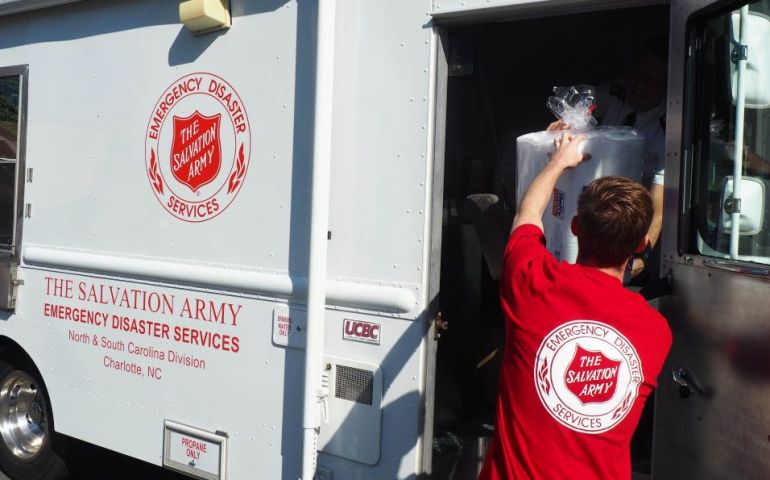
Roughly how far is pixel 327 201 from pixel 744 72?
4.86 feet

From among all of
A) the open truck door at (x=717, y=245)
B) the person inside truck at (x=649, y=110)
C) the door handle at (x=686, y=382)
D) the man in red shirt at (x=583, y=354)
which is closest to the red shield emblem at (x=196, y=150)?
the person inside truck at (x=649, y=110)

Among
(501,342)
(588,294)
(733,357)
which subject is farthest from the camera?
(501,342)

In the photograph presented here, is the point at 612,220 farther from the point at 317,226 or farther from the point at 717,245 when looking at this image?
the point at 317,226

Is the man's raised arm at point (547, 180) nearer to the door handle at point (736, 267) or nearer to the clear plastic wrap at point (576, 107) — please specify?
the clear plastic wrap at point (576, 107)

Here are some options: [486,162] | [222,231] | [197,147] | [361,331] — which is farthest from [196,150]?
[486,162]

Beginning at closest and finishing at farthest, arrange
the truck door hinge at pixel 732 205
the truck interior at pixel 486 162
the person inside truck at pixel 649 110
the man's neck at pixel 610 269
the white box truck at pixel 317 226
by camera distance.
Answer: the man's neck at pixel 610 269 → the truck door hinge at pixel 732 205 → the white box truck at pixel 317 226 → the person inside truck at pixel 649 110 → the truck interior at pixel 486 162

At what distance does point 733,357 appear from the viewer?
80.4 inches

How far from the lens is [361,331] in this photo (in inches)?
112

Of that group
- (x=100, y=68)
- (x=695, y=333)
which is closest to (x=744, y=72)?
(x=695, y=333)

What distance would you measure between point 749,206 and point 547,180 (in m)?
0.56

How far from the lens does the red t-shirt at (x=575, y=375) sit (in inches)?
72.9

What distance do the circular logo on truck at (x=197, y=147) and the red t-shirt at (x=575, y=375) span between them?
1624 millimetres

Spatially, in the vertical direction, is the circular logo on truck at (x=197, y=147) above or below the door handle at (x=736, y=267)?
above

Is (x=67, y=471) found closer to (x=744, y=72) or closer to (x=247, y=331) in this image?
(x=247, y=331)
